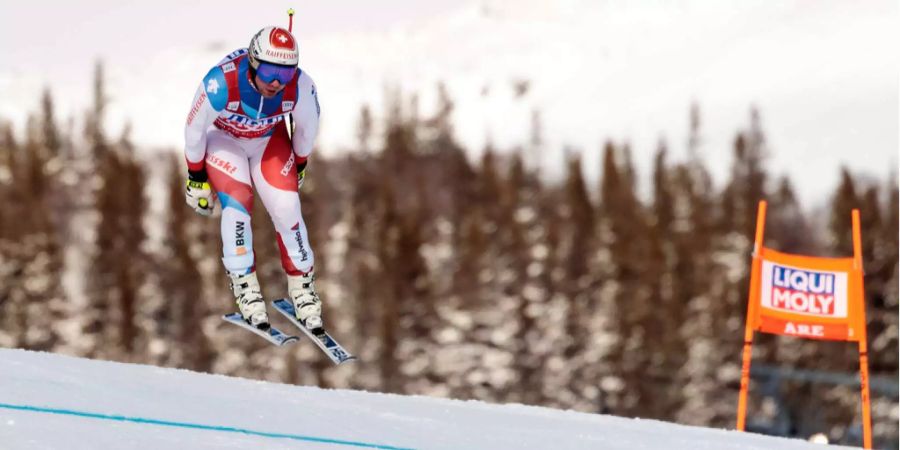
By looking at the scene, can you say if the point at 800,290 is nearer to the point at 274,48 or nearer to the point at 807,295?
the point at 807,295

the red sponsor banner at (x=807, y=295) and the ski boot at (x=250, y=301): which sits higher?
the ski boot at (x=250, y=301)

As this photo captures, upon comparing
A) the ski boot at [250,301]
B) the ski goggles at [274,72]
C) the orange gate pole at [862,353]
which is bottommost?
the orange gate pole at [862,353]

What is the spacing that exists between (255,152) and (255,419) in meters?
2.52

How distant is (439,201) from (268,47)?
439 feet

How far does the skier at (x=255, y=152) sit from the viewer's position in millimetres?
9414

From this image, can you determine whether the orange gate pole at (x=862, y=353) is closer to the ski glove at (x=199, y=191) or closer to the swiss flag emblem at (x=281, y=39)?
the swiss flag emblem at (x=281, y=39)

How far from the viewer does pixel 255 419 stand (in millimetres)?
8281

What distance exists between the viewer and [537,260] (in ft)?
316

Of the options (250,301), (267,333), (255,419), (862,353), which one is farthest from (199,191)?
(862,353)

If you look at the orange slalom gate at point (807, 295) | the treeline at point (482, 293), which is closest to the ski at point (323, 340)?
the orange slalom gate at point (807, 295)

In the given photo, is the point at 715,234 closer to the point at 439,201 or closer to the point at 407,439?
the point at 439,201

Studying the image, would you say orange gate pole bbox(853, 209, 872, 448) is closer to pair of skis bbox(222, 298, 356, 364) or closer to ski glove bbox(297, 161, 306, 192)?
pair of skis bbox(222, 298, 356, 364)

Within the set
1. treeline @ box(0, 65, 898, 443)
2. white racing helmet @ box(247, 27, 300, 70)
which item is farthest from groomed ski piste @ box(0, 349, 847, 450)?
treeline @ box(0, 65, 898, 443)

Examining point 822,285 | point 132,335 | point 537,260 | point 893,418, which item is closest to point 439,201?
point 537,260
